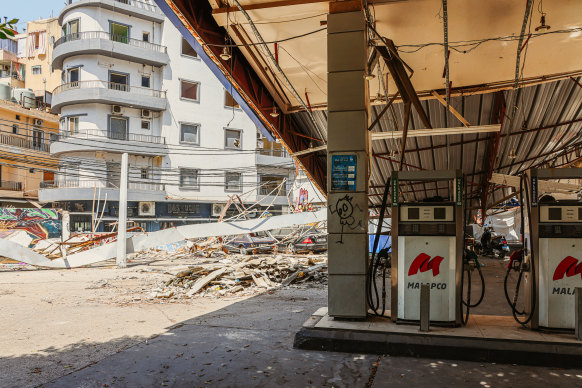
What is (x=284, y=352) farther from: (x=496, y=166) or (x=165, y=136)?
(x=165, y=136)

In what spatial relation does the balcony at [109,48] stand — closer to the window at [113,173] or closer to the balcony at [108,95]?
the balcony at [108,95]

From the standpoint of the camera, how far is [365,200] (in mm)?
5992

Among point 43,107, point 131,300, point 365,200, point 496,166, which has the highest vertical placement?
point 43,107

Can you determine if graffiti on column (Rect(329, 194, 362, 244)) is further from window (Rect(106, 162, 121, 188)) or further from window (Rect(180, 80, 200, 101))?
window (Rect(180, 80, 200, 101))

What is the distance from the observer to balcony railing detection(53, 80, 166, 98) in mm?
34344

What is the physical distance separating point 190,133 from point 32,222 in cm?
1527

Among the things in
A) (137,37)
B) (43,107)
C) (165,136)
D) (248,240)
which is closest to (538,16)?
(248,240)

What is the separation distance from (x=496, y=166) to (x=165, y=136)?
28.0 meters

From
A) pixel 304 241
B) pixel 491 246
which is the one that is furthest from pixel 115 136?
pixel 491 246

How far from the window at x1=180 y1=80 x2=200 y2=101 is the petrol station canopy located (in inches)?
984

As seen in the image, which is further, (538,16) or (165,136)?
(165,136)

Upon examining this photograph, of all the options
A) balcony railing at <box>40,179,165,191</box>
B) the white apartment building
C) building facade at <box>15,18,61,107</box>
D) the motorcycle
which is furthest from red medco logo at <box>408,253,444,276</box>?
building facade at <box>15,18,61,107</box>

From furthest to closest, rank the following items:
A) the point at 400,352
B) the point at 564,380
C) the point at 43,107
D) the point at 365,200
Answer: the point at 43,107 → the point at 365,200 → the point at 400,352 → the point at 564,380

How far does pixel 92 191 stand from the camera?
109 feet
